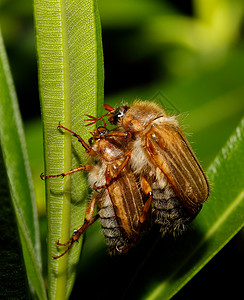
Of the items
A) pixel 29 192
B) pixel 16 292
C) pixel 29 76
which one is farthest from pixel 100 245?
pixel 29 76

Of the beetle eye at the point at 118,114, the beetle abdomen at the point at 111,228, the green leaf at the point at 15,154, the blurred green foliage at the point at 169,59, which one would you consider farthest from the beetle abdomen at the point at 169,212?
the blurred green foliage at the point at 169,59

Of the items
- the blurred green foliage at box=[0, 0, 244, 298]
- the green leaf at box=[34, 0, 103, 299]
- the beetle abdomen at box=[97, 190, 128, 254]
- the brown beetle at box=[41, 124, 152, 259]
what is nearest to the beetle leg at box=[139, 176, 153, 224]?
the brown beetle at box=[41, 124, 152, 259]

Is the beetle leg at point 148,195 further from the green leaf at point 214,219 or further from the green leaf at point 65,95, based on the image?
the green leaf at point 65,95

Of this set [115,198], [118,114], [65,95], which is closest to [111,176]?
[115,198]

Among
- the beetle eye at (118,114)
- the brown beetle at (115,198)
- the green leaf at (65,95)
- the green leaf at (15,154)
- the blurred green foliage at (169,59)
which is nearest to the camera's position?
the green leaf at (65,95)

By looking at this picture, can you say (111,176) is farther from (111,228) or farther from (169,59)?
(169,59)

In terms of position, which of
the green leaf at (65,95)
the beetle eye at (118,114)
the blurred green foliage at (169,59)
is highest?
the green leaf at (65,95)
